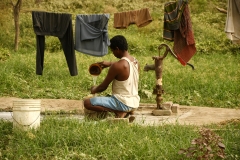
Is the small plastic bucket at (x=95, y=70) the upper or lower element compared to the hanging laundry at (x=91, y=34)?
lower

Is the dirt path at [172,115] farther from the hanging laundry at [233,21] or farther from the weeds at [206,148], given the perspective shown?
the weeds at [206,148]

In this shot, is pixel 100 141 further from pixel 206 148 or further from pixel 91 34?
pixel 91 34

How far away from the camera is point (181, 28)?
9164mm

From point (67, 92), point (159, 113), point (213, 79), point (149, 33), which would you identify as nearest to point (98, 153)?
point (159, 113)

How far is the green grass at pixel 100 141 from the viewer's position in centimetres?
613

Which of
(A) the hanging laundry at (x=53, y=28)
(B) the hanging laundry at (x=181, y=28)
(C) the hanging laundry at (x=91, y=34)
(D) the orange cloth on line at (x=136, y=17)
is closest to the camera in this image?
(B) the hanging laundry at (x=181, y=28)

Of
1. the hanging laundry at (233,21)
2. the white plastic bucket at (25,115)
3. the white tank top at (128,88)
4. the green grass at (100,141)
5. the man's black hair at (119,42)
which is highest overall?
the hanging laundry at (233,21)

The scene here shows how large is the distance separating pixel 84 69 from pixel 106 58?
1.83 meters

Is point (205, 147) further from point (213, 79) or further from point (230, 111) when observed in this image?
point (213, 79)

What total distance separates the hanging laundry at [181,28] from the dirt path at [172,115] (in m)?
0.98

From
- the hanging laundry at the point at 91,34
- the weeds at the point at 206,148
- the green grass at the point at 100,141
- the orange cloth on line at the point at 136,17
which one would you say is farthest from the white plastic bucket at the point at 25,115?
the orange cloth on line at the point at 136,17

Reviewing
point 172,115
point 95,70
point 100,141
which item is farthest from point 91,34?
point 100,141

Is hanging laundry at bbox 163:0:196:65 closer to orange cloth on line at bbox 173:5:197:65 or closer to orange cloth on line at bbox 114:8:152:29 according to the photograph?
orange cloth on line at bbox 173:5:197:65

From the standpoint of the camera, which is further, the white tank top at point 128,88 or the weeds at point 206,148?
the white tank top at point 128,88
